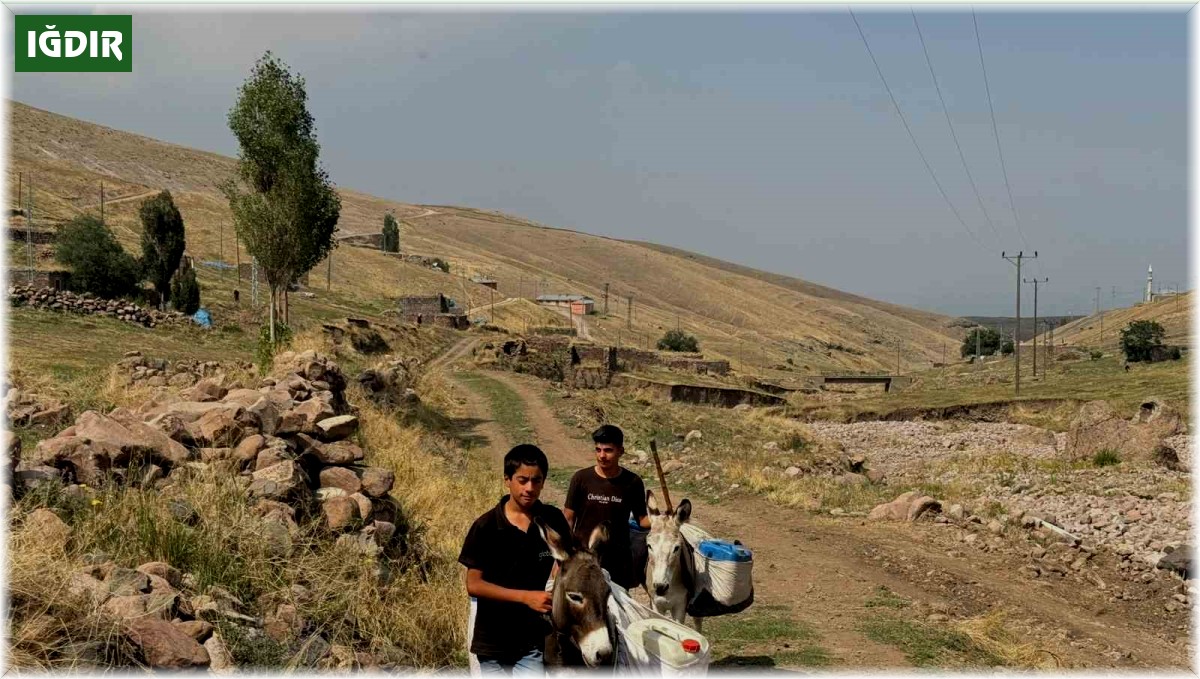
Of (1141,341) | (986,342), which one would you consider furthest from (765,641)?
(986,342)

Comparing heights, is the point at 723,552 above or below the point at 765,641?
above

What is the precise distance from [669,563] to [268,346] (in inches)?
832

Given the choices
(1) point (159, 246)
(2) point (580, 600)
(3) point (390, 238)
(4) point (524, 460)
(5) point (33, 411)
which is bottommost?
(2) point (580, 600)

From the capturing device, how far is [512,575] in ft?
17.4

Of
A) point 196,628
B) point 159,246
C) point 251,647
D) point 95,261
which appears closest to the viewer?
point 196,628

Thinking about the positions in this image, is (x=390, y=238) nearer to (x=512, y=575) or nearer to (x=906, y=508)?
(x=906, y=508)

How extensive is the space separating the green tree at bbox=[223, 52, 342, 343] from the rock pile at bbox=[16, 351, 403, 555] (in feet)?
68.7

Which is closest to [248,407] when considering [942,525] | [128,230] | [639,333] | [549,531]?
[549,531]

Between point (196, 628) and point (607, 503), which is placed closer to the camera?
point (196, 628)

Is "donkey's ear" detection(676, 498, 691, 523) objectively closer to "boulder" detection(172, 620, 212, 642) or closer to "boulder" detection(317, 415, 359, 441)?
"boulder" detection(172, 620, 212, 642)

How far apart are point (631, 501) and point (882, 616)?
5391 mm

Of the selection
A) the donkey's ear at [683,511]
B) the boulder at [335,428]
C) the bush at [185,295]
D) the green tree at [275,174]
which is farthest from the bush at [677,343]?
the donkey's ear at [683,511]

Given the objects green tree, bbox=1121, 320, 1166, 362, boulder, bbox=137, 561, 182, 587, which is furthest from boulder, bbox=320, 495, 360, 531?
green tree, bbox=1121, 320, 1166, 362

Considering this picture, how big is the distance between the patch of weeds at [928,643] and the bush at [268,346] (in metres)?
16.9
